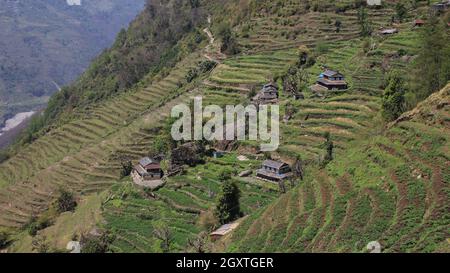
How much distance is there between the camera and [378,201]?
68.3 feet

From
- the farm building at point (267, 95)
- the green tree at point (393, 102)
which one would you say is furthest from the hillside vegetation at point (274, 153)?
the green tree at point (393, 102)

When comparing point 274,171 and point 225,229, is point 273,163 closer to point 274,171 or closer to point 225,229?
point 274,171

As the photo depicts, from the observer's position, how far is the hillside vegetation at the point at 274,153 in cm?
2083

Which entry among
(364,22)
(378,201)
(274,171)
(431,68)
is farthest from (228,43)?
(378,201)

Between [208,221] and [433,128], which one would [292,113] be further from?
[433,128]

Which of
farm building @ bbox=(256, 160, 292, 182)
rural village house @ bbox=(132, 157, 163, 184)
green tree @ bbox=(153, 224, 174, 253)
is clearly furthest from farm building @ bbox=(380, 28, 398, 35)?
green tree @ bbox=(153, 224, 174, 253)

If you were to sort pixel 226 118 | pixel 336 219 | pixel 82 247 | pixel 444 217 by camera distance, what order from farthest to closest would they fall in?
pixel 226 118
pixel 82 247
pixel 336 219
pixel 444 217

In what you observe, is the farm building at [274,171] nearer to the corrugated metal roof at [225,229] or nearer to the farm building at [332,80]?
the corrugated metal roof at [225,229]

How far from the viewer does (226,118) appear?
43594 mm

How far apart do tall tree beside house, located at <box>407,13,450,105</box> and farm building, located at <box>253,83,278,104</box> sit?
1254 cm

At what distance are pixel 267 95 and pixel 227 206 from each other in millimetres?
16636

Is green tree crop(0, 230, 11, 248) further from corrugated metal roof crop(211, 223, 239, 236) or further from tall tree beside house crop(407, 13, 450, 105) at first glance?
tall tree beside house crop(407, 13, 450, 105)
